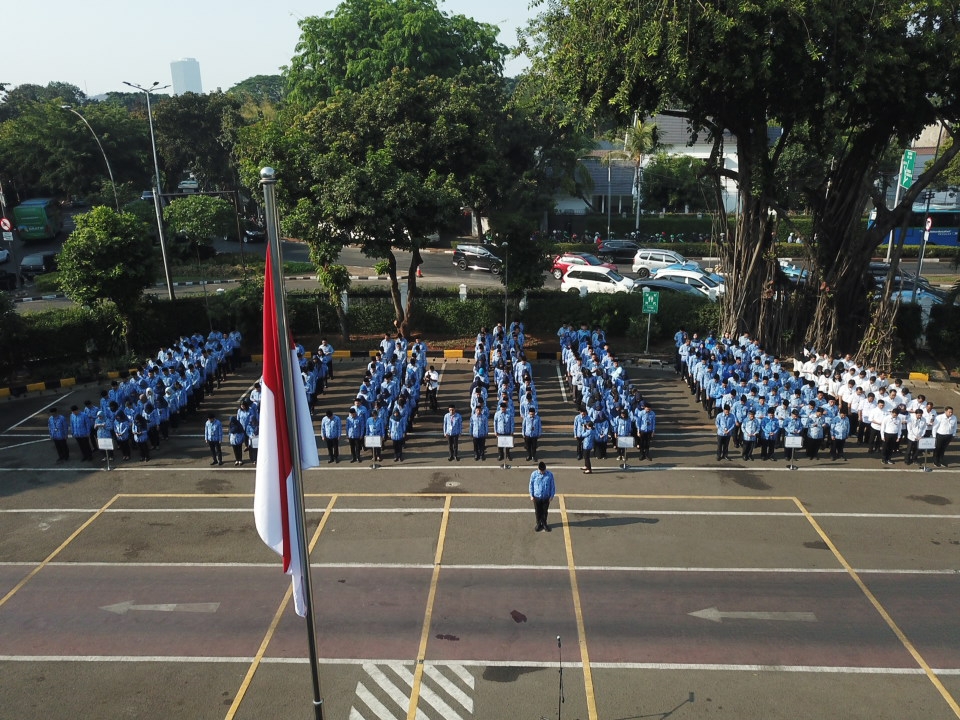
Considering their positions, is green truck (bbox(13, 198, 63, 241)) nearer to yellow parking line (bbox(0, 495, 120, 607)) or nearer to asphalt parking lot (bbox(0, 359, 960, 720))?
asphalt parking lot (bbox(0, 359, 960, 720))

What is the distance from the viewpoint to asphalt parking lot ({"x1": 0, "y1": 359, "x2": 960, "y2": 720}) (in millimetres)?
9977

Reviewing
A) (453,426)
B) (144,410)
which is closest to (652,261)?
(453,426)

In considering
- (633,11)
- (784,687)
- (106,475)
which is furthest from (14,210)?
(784,687)

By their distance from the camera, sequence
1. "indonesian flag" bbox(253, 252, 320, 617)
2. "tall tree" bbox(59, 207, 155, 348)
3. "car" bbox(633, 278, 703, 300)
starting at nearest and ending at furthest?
"indonesian flag" bbox(253, 252, 320, 617), "tall tree" bbox(59, 207, 155, 348), "car" bbox(633, 278, 703, 300)

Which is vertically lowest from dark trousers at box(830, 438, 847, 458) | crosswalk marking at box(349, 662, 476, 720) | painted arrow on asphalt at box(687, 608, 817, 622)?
crosswalk marking at box(349, 662, 476, 720)

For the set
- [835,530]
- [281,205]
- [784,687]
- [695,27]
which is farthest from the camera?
[281,205]

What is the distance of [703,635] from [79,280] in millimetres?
21332

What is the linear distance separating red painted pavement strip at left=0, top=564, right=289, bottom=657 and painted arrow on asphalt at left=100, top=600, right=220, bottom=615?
75 millimetres

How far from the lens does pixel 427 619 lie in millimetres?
11500

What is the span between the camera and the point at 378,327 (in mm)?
29953

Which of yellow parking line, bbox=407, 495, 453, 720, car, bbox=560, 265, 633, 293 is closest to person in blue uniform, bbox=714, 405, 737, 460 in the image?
yellow parking line, bbox=407, 495, 453, 720

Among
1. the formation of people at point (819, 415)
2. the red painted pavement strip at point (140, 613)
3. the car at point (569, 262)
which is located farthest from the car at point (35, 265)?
the formation of people at point (819, 415)

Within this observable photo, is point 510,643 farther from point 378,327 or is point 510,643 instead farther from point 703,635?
point 378,327

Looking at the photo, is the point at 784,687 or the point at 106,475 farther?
the point at 106,475
